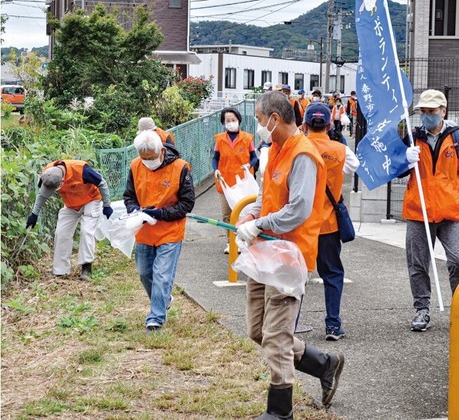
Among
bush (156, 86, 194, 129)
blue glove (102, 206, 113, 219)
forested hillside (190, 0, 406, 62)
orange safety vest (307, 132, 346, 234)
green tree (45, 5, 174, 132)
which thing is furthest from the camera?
forested hillside (190, 0, 406, 62)

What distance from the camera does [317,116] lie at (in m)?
6.93

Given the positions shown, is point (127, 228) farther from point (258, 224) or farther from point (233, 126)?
point (233, 126)

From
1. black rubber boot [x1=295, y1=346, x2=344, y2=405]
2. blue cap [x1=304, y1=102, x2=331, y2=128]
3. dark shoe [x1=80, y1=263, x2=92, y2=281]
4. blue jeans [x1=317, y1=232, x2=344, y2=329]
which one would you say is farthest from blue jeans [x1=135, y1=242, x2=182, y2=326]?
dark shoe [x1=80, y1=263, x2=92, y2=281]

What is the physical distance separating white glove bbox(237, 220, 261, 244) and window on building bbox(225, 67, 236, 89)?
171 ft

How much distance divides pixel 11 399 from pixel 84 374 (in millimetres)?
628

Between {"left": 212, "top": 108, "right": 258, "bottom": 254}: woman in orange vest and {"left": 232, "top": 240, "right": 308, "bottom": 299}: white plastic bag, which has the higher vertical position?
{"left": 212, "top": 108, "right": 258, "bottom": 254}: woman in orange vest

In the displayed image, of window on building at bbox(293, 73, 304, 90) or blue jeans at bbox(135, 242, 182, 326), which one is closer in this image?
blue jeans at bbox(135, 242, 182, 326)

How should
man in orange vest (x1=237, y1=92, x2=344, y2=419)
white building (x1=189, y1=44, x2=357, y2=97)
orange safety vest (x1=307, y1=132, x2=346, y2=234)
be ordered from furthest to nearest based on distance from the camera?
white building (x1=189, y1=44, x2=357, y2=97) < orange safety vest (x1=307, y1=132, x2=346, y2=234) < man in orange vest (x1=237, y1=92, x2=344, y2=419)

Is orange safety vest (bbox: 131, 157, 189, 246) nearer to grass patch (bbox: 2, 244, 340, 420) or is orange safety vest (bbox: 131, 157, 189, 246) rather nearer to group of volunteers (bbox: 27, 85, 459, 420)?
group of volunteers (bbox: 27, 85, 459, 420)

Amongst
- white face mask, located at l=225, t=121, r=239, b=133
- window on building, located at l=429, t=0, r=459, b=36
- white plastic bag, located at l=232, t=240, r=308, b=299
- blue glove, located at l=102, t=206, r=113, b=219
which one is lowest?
blue glove, located at l=102, t=206, r=113, b=219

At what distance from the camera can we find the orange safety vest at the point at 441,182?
23.2ft

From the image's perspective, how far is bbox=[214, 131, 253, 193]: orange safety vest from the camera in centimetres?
1136

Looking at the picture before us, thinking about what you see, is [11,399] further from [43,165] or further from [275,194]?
[43,165]

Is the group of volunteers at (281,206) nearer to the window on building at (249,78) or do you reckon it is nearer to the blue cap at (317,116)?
the blue cap at (317,116)
